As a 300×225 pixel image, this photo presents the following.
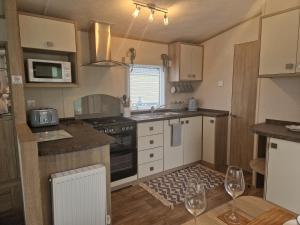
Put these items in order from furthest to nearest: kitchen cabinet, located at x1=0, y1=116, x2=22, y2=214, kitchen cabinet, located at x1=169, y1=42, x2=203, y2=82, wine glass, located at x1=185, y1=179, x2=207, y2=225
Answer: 1. kitchen cabinet, located at x1=169, y1=42, x2=203, y2=82
2. kitchen cabinet, located at x1=0, y1=116, x2=22, y2=214
3. wine glass, located at x1=185, y1=179, x2=207, y2=225

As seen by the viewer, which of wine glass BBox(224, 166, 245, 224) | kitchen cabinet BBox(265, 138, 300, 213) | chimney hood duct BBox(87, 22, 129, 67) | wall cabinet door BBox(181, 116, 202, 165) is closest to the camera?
wine glass BBox(224, 166, 245, 224)

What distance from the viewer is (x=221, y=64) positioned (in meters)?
3.64

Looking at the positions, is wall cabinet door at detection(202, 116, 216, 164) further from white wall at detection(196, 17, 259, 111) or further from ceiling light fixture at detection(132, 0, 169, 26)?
ceiling light fixture at detection(132, 0, 169, 26)

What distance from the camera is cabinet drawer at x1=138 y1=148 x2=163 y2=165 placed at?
3.01m

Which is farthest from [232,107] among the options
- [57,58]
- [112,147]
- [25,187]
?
[25,187]

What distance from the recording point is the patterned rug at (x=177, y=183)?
2.61 meters

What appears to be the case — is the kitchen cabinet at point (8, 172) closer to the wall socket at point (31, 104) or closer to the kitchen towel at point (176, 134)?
the wall socket at point (31, 104)

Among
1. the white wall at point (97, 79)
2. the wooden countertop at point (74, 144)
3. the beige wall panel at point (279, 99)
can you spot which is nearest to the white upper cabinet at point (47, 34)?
the white wall at point (97, 79)

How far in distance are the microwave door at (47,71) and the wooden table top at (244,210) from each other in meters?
2.20

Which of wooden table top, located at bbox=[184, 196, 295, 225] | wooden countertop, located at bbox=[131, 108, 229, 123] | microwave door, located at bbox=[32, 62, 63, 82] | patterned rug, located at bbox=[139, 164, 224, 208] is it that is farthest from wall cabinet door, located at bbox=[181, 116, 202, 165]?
wooden table top, located at bbox=[184, 196, 295, 225]

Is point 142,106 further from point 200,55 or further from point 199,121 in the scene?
point 200,55

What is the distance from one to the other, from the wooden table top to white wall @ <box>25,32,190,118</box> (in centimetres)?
226

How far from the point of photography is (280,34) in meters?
2.33

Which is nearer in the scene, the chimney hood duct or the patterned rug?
the patterned rug
